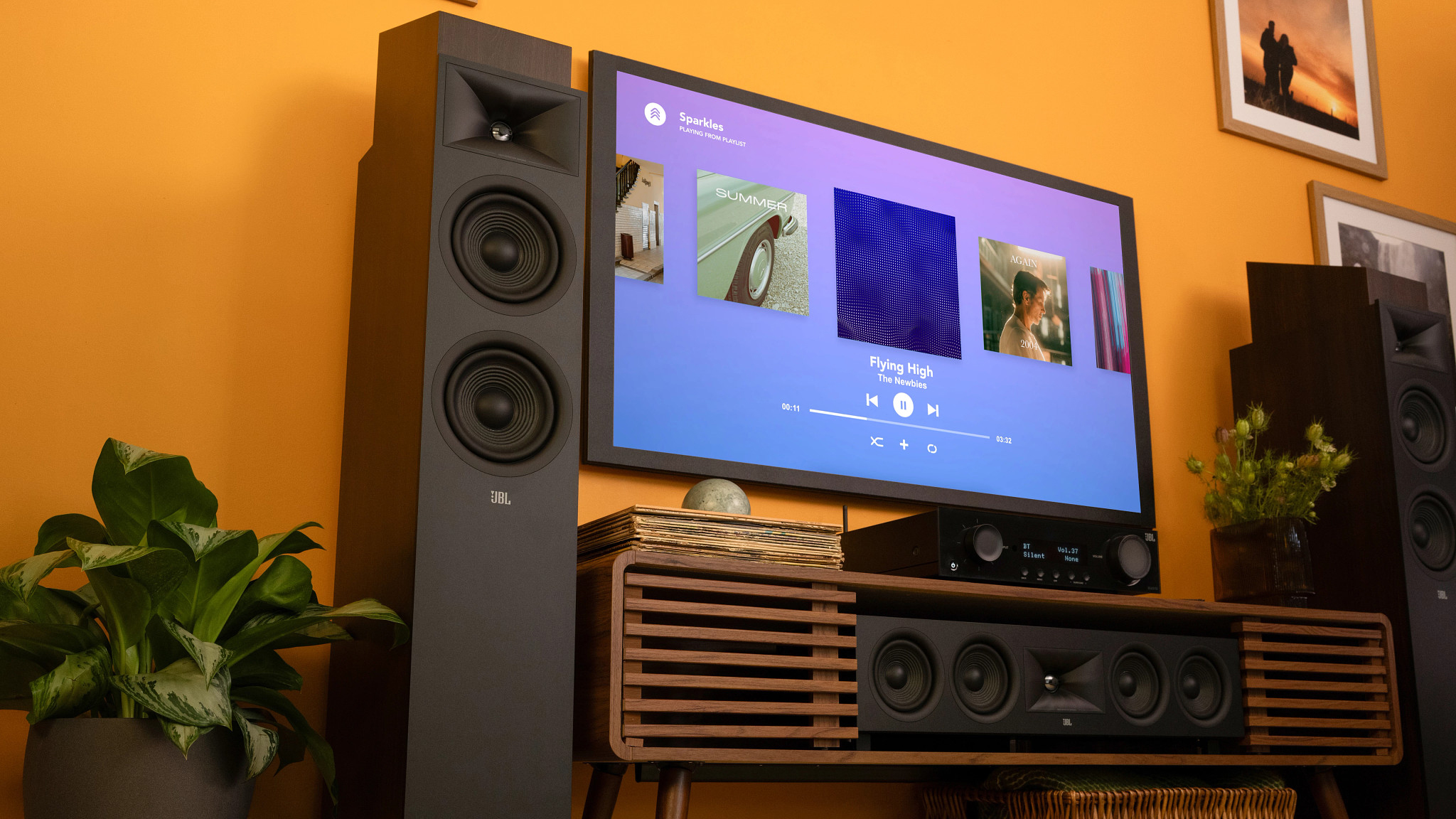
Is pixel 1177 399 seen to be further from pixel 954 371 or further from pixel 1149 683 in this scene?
pixel 1149 683

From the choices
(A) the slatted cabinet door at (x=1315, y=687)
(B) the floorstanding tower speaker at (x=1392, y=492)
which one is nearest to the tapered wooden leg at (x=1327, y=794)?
(A) the slatted cabinet door at (x=1315, y=687)

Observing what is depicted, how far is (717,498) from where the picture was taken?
5.54 ft

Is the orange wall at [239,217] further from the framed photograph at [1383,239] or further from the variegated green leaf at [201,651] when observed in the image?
the framed photograph at [1383,239]

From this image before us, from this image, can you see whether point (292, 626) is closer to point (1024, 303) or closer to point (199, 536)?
point (199, 536)

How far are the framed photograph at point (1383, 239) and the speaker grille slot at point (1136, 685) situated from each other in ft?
5.09

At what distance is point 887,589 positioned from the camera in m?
1.65

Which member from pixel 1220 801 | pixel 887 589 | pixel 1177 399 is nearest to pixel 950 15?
pixel 1177 399

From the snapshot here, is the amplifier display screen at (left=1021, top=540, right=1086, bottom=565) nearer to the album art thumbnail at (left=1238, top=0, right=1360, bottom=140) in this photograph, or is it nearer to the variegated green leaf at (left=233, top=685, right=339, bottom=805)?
the variegated green leaf at (left=233, top=685, right=339, bottom=805)

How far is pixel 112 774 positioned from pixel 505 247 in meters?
0.71

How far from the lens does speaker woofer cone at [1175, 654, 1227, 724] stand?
1867mm

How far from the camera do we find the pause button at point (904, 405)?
226 centimetres

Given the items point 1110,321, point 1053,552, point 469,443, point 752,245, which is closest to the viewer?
point 469,443

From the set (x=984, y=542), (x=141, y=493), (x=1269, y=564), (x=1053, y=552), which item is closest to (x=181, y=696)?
(x=141, y=493)

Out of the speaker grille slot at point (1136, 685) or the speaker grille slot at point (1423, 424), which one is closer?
the speaker grille slot at point (1136, 685)
